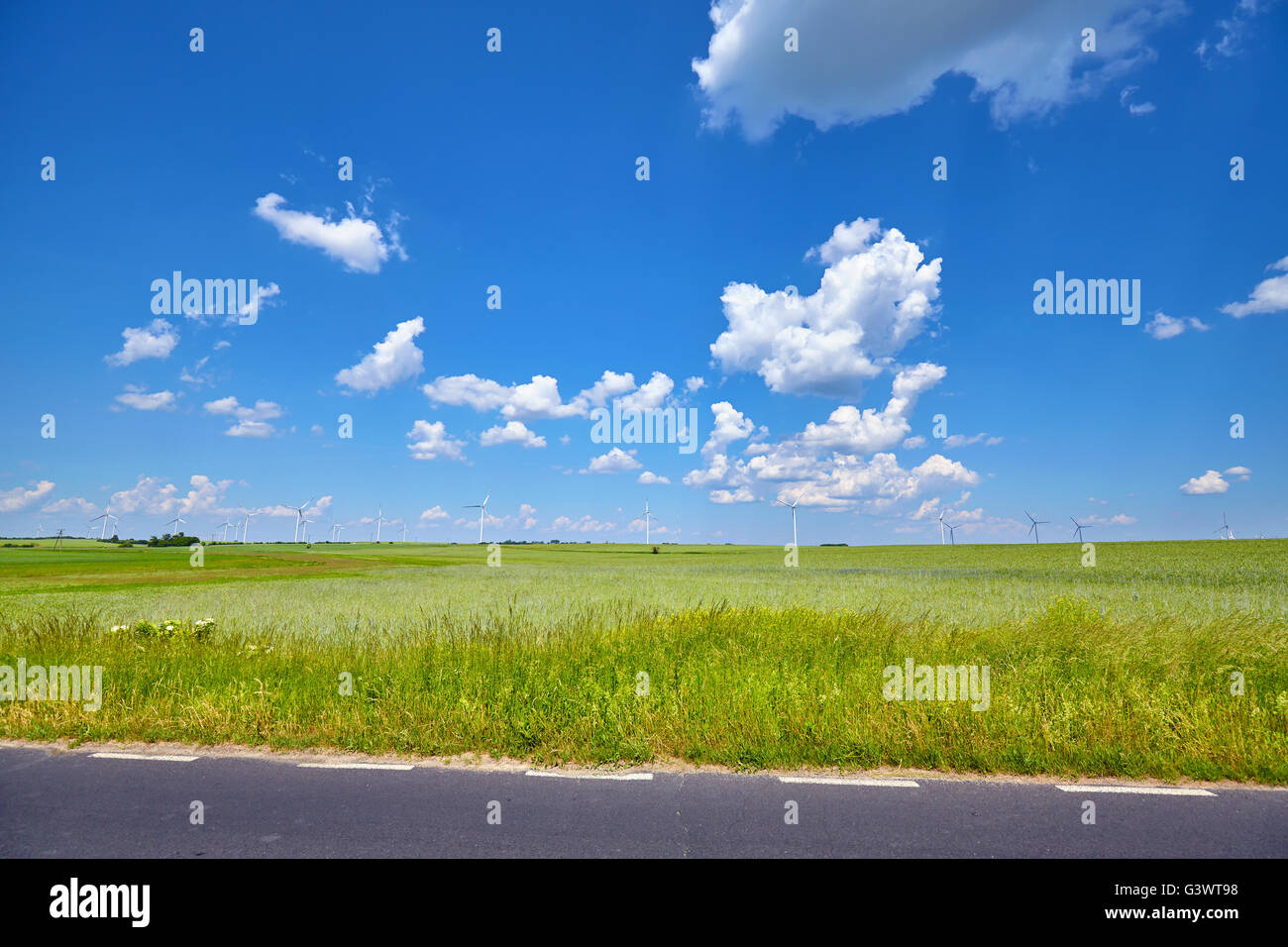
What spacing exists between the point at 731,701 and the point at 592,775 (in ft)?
7.05

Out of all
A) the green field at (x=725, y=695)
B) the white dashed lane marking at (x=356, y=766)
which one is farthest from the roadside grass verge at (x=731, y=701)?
the white dashed lane marking at (x=356, y=766)

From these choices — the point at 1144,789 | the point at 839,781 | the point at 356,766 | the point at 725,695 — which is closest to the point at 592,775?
the point at 725,695

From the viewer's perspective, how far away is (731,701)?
7.61 metres

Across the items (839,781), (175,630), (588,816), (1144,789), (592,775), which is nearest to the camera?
(588,816)

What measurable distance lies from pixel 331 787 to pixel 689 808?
3395mm

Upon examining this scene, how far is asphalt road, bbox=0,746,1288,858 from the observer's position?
4.67 meters

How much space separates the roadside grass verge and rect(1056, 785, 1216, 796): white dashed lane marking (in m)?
0.33

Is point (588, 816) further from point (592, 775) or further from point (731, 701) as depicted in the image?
point (731, 701)

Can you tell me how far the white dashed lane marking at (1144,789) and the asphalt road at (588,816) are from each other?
0.17ft

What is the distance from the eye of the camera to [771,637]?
419 inches

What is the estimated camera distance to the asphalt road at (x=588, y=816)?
467cm

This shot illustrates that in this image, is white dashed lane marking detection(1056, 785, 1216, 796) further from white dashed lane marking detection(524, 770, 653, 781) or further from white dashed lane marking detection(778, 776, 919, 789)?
white dashed lane marking detection(524, 770, 653, 781)

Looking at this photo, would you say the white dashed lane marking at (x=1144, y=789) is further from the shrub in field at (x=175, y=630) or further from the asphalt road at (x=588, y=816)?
the shrub in field at (x=175, y=630)
